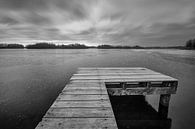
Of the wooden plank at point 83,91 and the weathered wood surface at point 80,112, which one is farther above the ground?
the wooden plank at point 83,91

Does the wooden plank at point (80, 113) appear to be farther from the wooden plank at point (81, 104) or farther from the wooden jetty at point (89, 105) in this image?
the wooden plank at point (81, 104)

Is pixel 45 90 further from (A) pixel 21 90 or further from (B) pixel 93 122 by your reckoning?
(B) pixel 93 122

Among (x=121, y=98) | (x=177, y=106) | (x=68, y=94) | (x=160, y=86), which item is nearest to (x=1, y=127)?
(x=68, y=94)

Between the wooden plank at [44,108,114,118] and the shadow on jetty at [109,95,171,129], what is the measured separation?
9.58ft

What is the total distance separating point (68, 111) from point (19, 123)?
12.5 ft

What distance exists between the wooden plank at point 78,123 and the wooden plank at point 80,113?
0.35 feet

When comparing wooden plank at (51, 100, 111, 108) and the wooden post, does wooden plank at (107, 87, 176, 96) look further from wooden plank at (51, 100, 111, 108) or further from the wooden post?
wooden plank at (51, 100, 111, 108)

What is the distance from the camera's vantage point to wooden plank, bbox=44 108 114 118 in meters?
2.48

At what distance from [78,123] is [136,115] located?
4.34 meters

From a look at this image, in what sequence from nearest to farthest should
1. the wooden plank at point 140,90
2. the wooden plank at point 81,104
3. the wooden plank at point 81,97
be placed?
the wooden plank at point 81,104 → the wooden plank at point 81,97 → the wooden plank at point 140,90

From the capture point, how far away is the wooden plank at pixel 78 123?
84.1 inches

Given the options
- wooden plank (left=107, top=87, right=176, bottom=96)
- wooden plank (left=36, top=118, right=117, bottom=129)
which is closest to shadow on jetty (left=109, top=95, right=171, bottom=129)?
wooden plank (left=107, top=87, right=176, bottom=96)

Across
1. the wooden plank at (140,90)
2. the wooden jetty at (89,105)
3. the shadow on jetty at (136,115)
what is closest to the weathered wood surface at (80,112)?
the wooden jetty at (89,105)

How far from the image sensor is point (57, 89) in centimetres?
869
